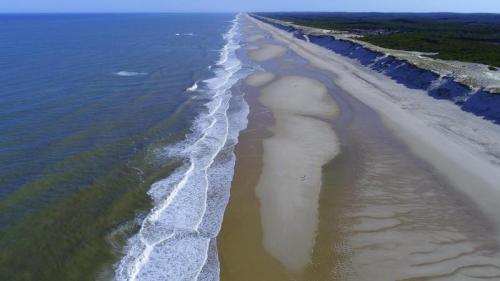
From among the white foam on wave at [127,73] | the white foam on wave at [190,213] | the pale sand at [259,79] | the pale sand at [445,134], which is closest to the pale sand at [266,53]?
the pale sand at [259,79]

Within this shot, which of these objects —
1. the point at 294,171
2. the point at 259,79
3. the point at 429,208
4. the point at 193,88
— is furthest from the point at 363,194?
the point at 259,79

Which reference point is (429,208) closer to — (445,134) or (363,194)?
(363,194)

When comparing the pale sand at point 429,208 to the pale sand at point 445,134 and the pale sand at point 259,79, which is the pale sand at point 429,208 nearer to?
the pale sand at point 445,134

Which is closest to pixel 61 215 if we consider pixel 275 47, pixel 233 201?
pixel 233 201

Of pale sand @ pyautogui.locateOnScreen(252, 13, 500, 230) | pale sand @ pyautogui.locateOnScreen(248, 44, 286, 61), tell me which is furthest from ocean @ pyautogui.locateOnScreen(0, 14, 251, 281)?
pale sand @ pyautogui.locateOnScreen(248, 44, 286, 61)

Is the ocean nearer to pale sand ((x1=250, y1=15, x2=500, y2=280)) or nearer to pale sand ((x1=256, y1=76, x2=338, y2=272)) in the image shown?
pale sand ((x1=256, y1=76, x2=338, y2=272))
